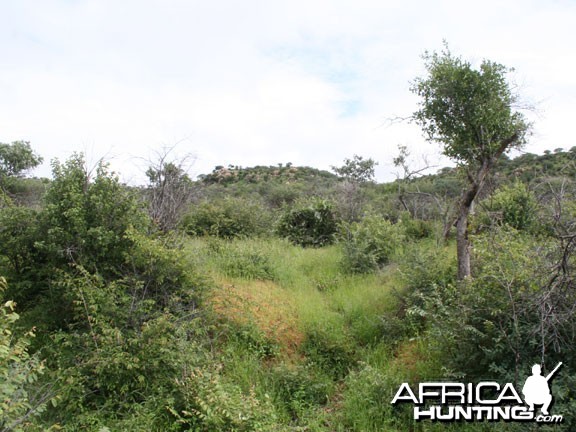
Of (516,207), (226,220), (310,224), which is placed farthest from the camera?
(310,224)

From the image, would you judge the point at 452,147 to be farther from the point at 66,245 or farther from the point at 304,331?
the point at 66,245

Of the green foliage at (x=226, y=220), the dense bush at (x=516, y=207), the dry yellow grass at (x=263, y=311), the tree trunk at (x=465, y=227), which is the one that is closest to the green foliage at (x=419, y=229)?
the dense bush at (x=516, y=207)

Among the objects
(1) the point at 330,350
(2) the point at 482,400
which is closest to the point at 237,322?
(1) the point at 330,350

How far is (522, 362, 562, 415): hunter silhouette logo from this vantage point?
346 cm

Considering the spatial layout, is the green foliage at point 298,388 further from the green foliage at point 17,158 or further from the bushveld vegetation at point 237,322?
the green foliage at point 17,158

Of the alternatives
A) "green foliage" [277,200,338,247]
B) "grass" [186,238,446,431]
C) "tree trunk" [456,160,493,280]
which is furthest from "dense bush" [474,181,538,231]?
"tree trunk" [456,160,493,280]

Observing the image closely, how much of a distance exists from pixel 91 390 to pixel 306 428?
2.39 metres

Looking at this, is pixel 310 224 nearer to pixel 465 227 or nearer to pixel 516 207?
pixel 516 207

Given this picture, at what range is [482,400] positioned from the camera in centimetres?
388

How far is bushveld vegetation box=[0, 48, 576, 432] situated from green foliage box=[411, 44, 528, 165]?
0.84 metres

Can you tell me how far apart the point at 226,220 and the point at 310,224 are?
292cm

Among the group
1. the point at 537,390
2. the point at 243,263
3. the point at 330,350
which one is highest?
the point at 243,263

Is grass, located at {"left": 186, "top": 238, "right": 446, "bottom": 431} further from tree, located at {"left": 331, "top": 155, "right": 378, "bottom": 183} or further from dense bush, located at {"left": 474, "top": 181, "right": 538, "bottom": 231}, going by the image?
tree, located at {"left": 331, "top": 155, "right": 378, "bottom": 183}

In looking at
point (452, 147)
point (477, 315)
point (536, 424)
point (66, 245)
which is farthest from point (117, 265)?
point (452, 147)
